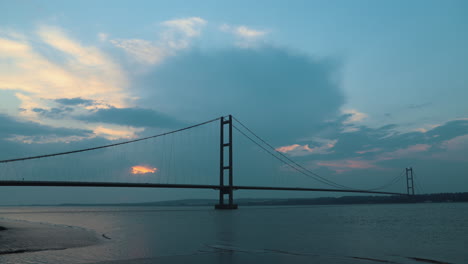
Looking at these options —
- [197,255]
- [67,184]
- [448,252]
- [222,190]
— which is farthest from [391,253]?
[222,190]

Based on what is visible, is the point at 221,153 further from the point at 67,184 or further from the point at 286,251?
the point at 286,251

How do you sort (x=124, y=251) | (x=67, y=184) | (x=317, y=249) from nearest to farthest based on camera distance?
→ (x=124, y=251)
(x=317, y=249)
(x=67, y=184)

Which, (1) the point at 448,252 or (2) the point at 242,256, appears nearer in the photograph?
(2) the point at 242,256

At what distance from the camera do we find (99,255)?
465 inches

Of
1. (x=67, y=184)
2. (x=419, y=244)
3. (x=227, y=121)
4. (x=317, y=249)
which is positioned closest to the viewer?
(x=317, y=249)

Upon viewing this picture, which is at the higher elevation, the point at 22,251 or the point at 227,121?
the point at 227,121

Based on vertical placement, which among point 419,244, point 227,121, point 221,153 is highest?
point 227,121

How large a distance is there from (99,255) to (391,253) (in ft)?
34.3

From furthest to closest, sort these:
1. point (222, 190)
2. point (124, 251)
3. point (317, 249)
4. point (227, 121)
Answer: point (227, 121)
point (222, 190)
point (317, 249)
point (124, 251)

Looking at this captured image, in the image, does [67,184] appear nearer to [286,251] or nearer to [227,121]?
[227,121]

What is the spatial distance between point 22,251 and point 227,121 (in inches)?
2445

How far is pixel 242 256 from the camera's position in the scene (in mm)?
11844

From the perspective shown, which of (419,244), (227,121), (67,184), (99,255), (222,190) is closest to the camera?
(99,255)

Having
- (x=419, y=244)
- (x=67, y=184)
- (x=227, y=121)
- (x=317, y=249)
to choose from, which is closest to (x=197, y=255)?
(x=317, y=249)
